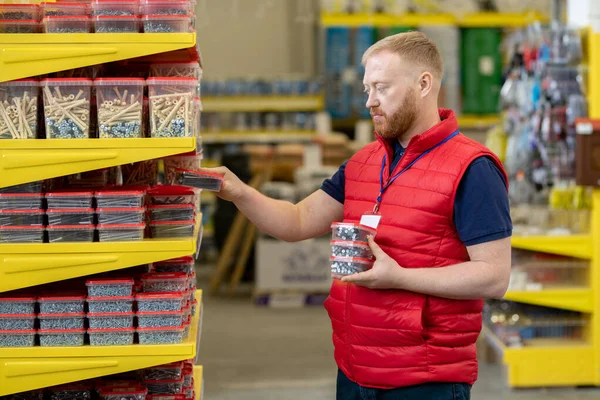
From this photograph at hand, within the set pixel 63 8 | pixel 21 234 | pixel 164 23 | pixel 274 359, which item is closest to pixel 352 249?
pixel 164 23

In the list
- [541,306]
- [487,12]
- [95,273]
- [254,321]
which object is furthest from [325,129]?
[95,273]

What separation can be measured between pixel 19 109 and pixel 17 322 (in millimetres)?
577

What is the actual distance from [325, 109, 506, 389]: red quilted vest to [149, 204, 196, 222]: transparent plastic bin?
52 cm

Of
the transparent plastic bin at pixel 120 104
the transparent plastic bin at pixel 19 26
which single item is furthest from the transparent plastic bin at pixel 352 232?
the transparent plastic bin at pixel 19 26

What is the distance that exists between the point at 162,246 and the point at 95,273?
0.24 meters

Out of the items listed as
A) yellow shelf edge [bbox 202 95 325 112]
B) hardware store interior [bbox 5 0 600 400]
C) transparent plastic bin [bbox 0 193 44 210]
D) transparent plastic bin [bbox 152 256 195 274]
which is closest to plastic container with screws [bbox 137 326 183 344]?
hardware store interior [bbox 5 0 600 400]

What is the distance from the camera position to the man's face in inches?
94.4

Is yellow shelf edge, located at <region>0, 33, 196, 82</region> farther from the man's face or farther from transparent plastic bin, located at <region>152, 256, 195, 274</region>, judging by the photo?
transparent plastic bin, located at <region>152, 256, 195, 274</region>

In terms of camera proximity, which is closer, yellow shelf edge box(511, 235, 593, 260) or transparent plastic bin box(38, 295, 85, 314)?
transparent plastic bin box(38, 295, 85, 314)

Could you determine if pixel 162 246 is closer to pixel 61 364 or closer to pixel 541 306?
pixel 61 364

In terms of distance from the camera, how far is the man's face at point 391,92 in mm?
2398

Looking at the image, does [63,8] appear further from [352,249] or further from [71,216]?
[352,249]

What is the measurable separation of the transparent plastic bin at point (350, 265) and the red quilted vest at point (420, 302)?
0.33 ft

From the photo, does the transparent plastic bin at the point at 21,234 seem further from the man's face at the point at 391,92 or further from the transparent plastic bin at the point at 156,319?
the man's face at the point at 391,92
